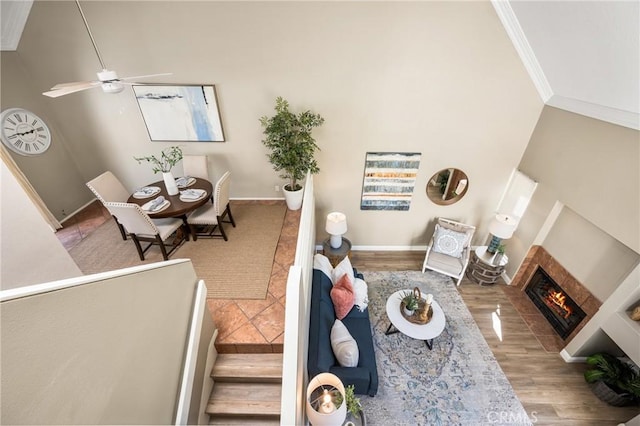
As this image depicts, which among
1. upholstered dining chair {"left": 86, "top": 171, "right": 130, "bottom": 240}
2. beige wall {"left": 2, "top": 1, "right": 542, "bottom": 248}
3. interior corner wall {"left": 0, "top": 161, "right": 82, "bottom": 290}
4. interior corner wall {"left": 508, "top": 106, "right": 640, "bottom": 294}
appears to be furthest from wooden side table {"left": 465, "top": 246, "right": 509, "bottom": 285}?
upholstered dining chair {"left": 86, "top": 171, "right": 130, "bottom": 240}

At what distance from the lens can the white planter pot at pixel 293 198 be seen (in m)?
4.17

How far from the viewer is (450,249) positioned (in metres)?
4.30

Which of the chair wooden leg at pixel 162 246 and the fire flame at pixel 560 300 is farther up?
the chair wooden leg at pixel 162 246

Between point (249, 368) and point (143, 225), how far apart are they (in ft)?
6.70


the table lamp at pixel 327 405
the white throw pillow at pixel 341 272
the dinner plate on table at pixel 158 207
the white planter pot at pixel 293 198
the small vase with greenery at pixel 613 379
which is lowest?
the small vase with greenery at pixel 613 379

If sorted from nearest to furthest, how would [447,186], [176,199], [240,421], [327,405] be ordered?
1. [327,405]
2. [240,421]
3. [176,199]
4. [447,186]

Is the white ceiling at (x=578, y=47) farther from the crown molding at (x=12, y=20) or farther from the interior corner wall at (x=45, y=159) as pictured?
the interior corner wall at (x=45, y=159)

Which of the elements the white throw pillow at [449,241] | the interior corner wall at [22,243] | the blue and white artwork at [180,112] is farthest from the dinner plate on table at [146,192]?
the white throw pillow at [449,241]

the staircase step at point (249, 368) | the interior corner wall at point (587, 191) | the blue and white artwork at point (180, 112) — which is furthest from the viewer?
the blue and white artwork at point (180, 112)

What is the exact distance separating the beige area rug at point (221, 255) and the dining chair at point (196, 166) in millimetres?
921

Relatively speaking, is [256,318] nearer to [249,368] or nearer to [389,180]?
[249,368]

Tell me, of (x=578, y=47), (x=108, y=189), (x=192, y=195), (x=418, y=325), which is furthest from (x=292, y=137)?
(x=578, y=47)

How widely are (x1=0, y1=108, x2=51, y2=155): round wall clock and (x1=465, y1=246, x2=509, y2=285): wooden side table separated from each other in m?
7.01

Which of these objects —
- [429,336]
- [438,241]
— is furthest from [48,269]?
[438,241]
